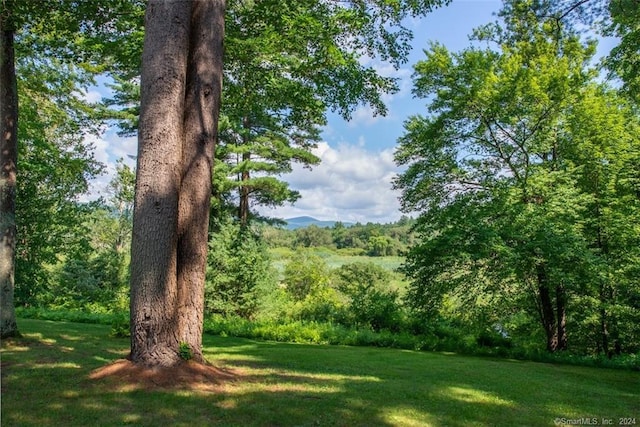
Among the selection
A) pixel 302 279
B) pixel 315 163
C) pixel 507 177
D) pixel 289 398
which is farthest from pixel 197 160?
pixel 302 279

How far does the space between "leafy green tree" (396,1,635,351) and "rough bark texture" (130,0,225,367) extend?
886 cm

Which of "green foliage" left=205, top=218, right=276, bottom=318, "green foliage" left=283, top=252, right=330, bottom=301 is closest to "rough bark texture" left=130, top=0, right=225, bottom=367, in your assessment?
"green foliage" left=205, top=218, right=276, bottom=318

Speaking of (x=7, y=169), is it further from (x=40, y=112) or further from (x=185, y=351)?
(x=40, y=112)

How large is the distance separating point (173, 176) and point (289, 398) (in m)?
2.66

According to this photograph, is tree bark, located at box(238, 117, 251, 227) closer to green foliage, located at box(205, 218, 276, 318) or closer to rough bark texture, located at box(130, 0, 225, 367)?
green foliage, located at box(205, 218, 276, 318)

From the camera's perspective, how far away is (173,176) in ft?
14.7

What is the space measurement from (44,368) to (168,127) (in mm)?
3204

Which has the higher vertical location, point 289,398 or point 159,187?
point 159,187

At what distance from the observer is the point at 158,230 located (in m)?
4.32

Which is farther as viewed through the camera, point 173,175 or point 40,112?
point 40,112

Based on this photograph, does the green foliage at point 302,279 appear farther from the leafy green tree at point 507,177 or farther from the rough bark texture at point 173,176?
the rough bark texture at point 173,176

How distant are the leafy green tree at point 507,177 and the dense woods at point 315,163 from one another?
65mm

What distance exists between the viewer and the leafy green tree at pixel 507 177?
37.9 feet

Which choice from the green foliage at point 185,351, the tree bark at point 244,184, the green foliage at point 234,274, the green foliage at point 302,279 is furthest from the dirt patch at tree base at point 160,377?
the green foliage at point 302,279
